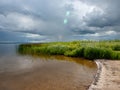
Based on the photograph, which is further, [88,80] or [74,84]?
[88,80]

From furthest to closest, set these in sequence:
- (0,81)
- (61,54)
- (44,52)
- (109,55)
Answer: (44,52) → (61,54) → (109,55) → (0,81)

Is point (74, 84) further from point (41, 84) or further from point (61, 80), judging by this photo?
point (41, 84)

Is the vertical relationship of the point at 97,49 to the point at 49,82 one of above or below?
above

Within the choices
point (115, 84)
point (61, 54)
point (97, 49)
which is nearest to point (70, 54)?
point (61, 54)

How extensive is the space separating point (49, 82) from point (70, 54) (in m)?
19.7

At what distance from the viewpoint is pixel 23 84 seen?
46.3 ft

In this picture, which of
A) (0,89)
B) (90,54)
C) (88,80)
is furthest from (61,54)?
(0,89)

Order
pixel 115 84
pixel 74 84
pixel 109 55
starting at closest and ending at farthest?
pixel 115 84 → pixel 74 84 → pixel 109 55

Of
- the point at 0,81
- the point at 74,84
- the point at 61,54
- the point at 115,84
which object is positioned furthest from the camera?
the point at 61,54

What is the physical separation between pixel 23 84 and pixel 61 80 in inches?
125

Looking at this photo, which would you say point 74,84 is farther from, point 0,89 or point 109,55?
point 109,55

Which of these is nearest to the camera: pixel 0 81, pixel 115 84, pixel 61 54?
pixel 115 84

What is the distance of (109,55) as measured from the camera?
28.5 m

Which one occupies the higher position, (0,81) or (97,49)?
(97,49)
